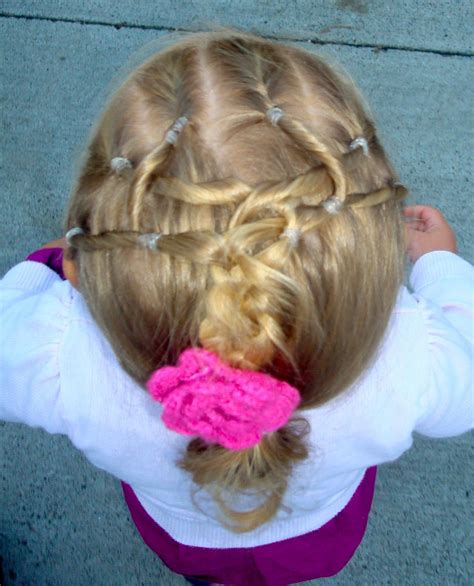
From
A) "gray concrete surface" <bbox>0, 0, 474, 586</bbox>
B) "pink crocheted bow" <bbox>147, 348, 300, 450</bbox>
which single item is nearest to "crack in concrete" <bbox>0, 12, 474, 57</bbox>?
"gray concrete surface" <bbox>0, 0, 474, 586</bbox>

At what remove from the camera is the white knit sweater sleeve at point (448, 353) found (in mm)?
902

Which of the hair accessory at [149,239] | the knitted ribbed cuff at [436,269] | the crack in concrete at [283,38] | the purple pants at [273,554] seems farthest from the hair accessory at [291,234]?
the crack in concrete at [283,38]

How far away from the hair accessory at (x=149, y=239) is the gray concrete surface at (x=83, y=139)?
1025 mm

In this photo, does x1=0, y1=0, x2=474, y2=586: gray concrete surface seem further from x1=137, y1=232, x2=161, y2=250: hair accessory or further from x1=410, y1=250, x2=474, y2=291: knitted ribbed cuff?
x1=137, y1=232, x2=161, y2=250: hair accessory

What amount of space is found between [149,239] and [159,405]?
272mm

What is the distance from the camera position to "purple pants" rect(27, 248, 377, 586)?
117 centimetres

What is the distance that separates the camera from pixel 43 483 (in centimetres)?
156

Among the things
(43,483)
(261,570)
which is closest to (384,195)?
(261,570)

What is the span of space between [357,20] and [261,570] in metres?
1.56

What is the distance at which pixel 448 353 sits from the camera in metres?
0.90

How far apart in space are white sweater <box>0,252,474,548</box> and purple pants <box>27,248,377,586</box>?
0.15 meters

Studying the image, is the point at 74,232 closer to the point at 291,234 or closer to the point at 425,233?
the point at 291,234

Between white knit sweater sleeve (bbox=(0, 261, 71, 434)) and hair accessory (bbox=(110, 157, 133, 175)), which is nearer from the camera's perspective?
hair accessory (bbox=(110, 157, 133, 175))

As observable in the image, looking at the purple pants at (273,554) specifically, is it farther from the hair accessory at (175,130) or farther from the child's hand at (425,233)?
the hair accessory at (175,130)
